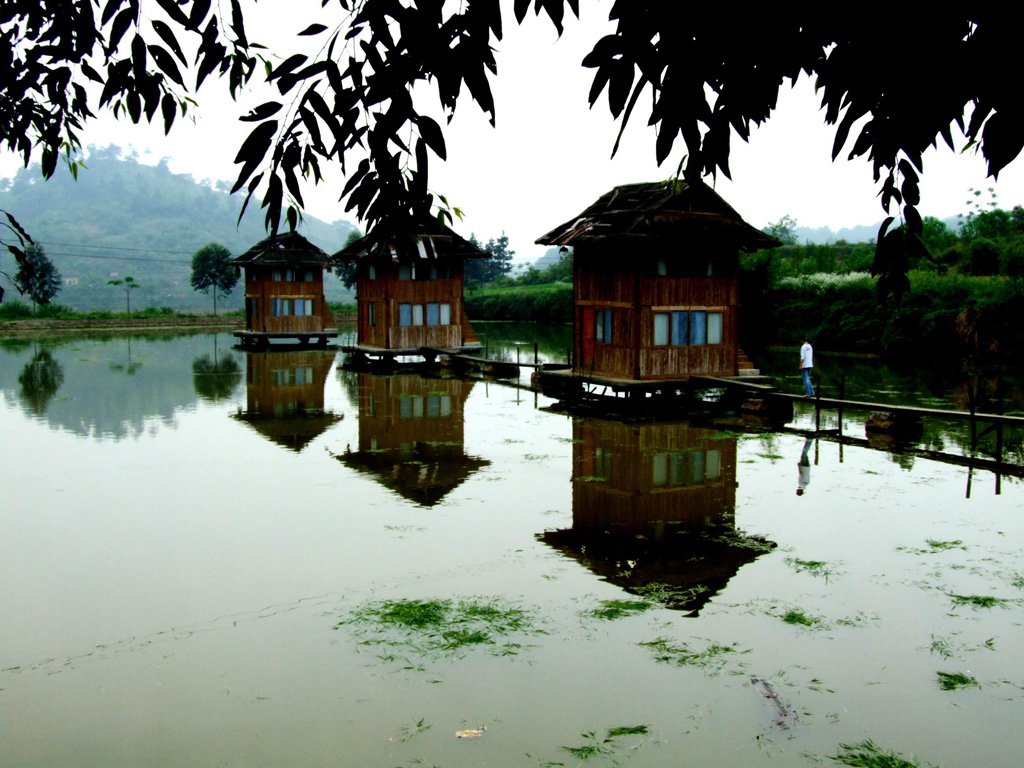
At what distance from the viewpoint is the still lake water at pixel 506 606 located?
7043mm

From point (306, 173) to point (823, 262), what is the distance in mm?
52274

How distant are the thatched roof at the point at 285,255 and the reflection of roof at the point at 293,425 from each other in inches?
989

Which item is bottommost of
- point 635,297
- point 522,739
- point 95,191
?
point 522,739

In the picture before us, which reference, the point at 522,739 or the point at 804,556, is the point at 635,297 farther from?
the point at 522,739

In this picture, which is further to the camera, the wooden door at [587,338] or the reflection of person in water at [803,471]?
the wooden door at [587,338]

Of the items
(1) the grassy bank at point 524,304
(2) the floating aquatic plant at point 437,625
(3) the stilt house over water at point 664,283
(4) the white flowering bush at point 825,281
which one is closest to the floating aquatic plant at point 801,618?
(2) the floating aquatic plant at point 437,625

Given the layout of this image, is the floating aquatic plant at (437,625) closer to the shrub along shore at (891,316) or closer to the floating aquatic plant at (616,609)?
the floating aquatic plant at (616,609)

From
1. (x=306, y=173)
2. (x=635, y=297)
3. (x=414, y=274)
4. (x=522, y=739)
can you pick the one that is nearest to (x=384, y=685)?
(x=522, y=739)

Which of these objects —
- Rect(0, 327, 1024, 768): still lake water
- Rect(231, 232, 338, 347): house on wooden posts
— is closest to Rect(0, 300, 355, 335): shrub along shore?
Rect(231, 232, 338, 347): house on wooden posts

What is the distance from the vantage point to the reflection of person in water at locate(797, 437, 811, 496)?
15359mm

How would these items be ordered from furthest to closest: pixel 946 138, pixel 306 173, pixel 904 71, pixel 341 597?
pixel 341 597 → pixel 306 173 → pixel 946 138 → pixel 904 71

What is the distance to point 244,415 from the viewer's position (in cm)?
2500

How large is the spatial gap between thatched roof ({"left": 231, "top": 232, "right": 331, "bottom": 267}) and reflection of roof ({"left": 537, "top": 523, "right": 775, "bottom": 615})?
39181mm

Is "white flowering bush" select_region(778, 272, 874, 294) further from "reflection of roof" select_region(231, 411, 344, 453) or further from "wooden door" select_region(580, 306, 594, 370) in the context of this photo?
"reflection of roof" select_region(231, 411, 344, 453)
